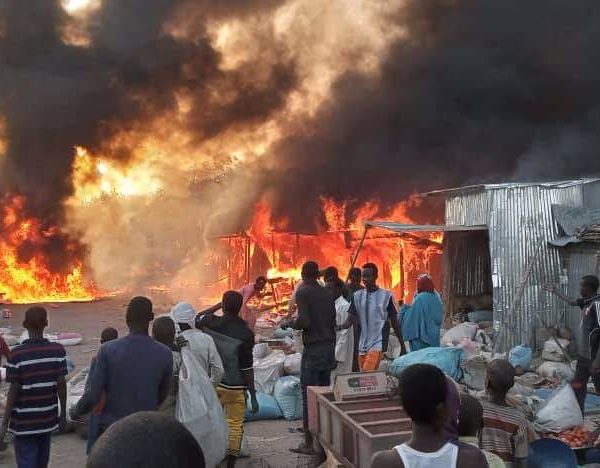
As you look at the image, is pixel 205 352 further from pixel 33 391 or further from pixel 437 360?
pixel 437 360

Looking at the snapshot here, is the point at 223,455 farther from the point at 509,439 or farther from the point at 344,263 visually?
the point at 344,263

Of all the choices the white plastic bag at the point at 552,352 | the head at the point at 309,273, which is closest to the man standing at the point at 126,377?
the head at the point at 309,273

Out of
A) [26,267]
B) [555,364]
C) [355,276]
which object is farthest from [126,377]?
[26,267]

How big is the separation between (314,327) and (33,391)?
2.70 metres

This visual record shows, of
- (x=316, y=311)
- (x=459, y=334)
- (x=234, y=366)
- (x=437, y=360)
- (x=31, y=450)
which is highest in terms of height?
(x=316, y=311)

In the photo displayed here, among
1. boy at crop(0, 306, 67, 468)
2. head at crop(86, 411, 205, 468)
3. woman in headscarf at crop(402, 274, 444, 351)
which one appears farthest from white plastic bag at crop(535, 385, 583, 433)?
head at crop(86, 411, 205, 468)

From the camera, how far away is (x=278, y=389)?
7.21 m

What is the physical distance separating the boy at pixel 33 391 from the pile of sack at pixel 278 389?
3287 mm

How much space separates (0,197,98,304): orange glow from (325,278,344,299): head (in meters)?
16.1

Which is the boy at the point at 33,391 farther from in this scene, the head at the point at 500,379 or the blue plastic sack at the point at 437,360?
the blue plastic sack at the point at 437,360

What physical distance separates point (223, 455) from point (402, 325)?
112 inches

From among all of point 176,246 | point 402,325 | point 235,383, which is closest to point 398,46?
point 176,246

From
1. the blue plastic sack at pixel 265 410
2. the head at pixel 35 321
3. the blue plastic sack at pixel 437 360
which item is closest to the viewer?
the head at pixel 35 321

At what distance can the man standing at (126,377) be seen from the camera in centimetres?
346
